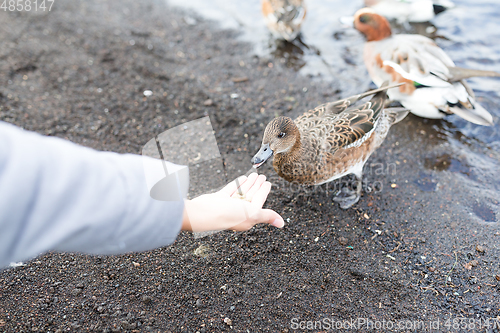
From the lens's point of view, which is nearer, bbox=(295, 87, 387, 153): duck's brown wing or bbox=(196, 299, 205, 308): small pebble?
bbox=(196, 299, 205, 308): small pebble

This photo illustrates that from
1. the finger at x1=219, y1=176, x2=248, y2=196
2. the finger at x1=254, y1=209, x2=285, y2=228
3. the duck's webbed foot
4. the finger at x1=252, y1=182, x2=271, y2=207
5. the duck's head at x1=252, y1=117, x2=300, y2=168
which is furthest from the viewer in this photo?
the duck's webbed foot

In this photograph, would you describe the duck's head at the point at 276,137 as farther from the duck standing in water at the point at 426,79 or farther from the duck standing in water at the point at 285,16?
the duck standing in water at the point at 285,16

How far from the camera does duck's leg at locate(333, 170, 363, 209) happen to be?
309 cm

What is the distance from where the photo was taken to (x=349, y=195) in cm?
319

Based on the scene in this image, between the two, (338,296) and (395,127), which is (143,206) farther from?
(395,127)

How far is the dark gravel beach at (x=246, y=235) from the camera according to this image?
2.29 meters

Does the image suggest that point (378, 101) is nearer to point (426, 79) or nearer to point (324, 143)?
point (324, 143)

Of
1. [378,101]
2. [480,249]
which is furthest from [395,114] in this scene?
[480,249]

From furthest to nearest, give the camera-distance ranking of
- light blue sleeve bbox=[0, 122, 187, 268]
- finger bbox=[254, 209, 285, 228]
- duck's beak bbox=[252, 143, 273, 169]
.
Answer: duck's beak bbox=[252, 143, 273, 169] → finger bbox=[254, 209, 285, 228] → light blue sleeve bbox=[0, 122, 187, 268]

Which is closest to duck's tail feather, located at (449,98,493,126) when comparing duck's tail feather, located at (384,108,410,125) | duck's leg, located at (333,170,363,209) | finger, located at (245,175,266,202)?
duck's tail feather, located at (384,108,410,125)

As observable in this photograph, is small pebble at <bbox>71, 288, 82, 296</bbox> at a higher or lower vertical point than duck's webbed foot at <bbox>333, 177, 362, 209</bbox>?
lower

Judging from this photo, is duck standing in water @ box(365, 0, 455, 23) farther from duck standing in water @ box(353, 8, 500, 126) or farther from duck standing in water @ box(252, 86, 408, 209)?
duck standing in water @ box(252, 86, 408, 209)

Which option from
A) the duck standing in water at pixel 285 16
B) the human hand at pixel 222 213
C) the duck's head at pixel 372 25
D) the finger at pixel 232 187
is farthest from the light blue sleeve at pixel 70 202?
the duck's head at pixel 372 25

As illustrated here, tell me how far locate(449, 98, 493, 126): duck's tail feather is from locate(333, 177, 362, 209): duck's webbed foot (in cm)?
163
